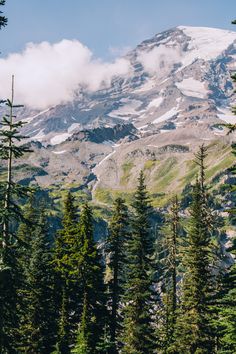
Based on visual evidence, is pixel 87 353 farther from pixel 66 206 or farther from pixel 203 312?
pixel 66 206

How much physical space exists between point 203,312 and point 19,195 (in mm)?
25526

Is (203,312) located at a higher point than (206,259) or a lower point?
lower

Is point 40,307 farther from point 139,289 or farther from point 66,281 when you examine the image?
point 139,289

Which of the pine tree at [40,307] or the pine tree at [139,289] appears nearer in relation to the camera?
the pine tree at [40,307]

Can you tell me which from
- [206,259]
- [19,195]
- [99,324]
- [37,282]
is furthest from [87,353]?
[19,195]

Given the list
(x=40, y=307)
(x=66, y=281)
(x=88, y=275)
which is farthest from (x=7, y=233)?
(x=66, y=281)

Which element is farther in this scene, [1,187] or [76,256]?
[76,256]

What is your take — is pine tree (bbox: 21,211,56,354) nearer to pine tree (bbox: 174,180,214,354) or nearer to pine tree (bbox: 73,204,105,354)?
pine tree (bbox: 73,204,105,354)

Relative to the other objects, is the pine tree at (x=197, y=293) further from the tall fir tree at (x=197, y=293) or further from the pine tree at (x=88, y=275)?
the pine tree at (x=88, y=275)

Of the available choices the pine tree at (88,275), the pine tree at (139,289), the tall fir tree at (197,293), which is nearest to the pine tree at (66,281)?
the pine tree at (88,275)

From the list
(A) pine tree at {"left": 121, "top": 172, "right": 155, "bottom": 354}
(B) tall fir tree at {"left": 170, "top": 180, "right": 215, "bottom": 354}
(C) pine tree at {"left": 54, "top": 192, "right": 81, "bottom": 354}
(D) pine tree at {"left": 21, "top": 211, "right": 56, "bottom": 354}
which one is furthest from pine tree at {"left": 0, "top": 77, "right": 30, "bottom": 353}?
(A) pine tree at {"left": 121, "top": 172, "right": 155, "bottom": 354}

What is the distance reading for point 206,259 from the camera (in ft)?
142

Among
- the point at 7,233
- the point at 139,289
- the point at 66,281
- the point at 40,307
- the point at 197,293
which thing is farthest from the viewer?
the point at 139,289

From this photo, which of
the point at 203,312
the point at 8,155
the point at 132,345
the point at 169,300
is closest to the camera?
the point at 8,155
